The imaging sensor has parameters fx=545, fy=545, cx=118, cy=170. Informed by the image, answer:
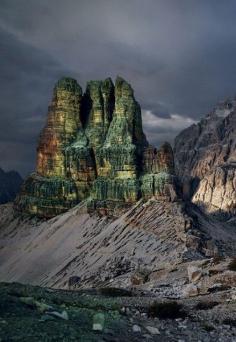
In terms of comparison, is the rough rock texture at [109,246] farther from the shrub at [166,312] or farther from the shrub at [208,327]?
the shrub at [208,327]

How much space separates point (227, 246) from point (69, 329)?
426 feet

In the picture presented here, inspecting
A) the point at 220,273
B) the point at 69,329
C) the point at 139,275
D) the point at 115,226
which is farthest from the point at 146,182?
the point at 69,329

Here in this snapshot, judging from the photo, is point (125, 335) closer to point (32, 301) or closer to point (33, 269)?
point (32, 301)

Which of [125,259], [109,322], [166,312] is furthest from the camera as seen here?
[125,259]

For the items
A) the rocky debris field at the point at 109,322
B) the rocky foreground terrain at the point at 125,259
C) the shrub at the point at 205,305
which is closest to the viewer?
the rocky debris field at the point at 109,322

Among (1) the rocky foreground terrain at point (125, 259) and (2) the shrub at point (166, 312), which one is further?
(2) the shrub at point (166, 312)

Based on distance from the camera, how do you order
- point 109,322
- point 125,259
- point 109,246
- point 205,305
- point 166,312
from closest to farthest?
1. point 109,322
2. point 166,312
3. point 205,305
4. point 125,259
5. point 109,246

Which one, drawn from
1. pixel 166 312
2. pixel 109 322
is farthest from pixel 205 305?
pixel 109 322

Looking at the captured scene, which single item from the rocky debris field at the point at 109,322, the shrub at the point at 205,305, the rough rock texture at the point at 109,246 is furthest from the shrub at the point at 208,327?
the rough rock texture at the point at 109,246

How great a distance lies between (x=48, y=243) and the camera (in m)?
171

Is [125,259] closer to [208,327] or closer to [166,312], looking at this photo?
[166,312]

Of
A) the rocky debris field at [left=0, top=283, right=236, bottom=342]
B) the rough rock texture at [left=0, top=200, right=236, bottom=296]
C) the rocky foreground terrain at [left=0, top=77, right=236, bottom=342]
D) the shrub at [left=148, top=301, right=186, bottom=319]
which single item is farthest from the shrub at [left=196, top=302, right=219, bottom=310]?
the rough rock texture at [left=0, top=200, right=236, bottom=296]

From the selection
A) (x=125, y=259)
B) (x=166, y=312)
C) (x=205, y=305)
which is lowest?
(x=125, y=259)

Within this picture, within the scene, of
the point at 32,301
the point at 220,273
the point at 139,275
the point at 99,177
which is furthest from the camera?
the point at 99,177
